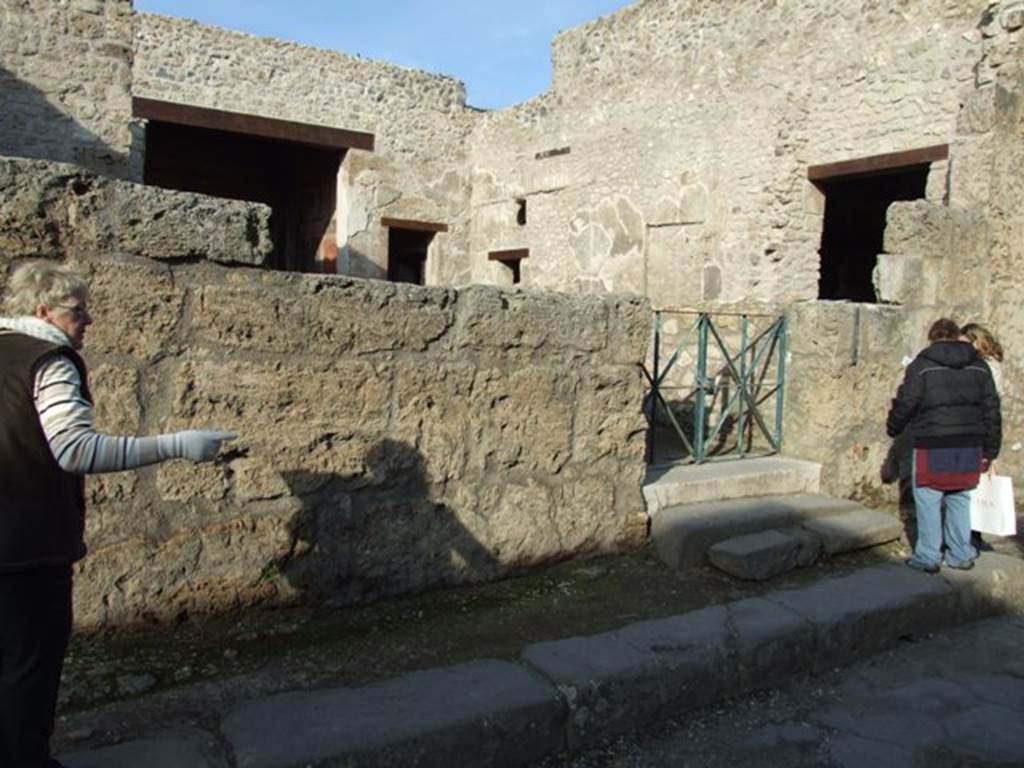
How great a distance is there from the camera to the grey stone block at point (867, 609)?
126 inches

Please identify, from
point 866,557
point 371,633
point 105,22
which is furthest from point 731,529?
point 105,22

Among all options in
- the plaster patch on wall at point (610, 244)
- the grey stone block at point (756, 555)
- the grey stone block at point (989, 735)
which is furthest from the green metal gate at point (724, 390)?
the plaster patch on wall at point (610, 244)

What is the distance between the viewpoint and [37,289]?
1.88 m

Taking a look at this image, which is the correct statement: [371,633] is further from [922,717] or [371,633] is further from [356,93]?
[356,93]

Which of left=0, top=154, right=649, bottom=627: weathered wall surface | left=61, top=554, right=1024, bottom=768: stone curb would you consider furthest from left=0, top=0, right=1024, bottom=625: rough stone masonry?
left=61, top=554, right=1024, bottom=768: stone curb

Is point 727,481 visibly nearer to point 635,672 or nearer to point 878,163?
point 635,672

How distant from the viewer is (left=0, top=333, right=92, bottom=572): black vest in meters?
1.78

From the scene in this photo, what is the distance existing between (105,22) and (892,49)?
7.03 meters

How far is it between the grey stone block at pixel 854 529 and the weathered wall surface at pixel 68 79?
6.82m

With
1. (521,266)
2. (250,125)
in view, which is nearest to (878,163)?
(521,266)

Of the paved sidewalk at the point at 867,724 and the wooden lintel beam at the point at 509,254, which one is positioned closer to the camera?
the paved sidewalk at the point at 867,724

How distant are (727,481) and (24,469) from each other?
327 centimetres

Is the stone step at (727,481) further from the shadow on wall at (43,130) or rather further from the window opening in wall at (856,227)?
the shadow on wall at (43,130)

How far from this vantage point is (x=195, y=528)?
276cm
